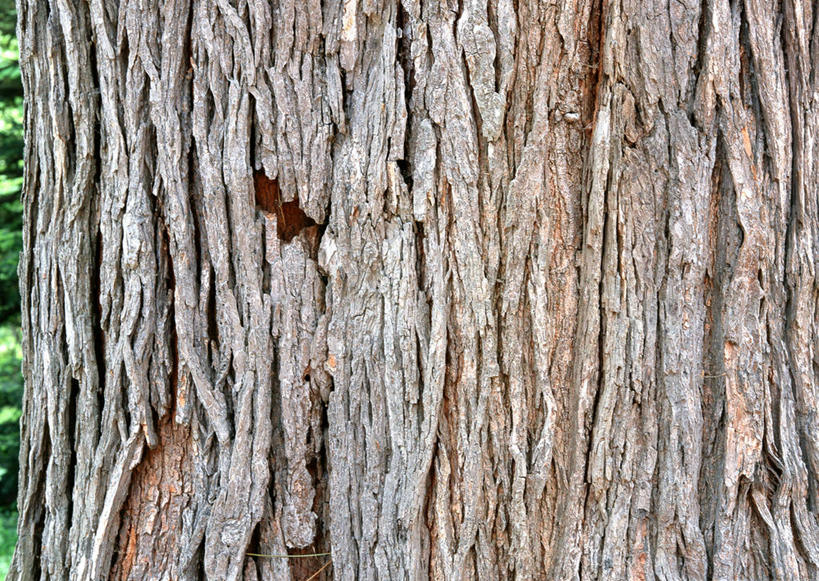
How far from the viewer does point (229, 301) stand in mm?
1737

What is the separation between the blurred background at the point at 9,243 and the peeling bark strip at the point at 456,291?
466cm

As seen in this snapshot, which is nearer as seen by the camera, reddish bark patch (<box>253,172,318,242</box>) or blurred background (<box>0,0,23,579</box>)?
reddish bark patch (<box>253,172,318,242</box>)

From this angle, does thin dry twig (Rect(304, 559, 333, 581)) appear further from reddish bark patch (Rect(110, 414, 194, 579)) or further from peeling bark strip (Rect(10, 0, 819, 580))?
reddish bark patch (Rect(110, 414, 194, 579))

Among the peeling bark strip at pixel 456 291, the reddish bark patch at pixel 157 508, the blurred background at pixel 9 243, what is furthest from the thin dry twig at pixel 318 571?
the blurred background at pixel 9 243

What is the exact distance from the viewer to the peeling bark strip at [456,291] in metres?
1.67

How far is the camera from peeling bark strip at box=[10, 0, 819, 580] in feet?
5.46

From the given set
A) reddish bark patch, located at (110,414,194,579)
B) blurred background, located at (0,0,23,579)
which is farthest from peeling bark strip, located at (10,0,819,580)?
blurred background, located at (0,0,23,579)

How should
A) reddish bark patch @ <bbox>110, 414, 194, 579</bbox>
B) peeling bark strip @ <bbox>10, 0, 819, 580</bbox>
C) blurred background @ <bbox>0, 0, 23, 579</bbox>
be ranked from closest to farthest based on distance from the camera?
peeling bark strip @ <bbox>10, 0, 819, 580</bbox>, reddish bark patch @ <bbox>110, 414, 194, 579</bbox>, blurred background @ <bbox>0, 0, 23, 579</bbox>

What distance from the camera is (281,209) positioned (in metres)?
1.79

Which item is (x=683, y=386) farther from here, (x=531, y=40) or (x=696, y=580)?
(x=531, y=40)

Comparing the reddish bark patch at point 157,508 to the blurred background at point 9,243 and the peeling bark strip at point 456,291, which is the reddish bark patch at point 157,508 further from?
the blurred background at point 9,243

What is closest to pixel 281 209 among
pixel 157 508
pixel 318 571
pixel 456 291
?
pixel 456 291

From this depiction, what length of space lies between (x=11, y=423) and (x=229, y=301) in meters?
5.76

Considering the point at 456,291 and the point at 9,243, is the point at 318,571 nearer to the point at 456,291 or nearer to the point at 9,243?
the point at 456,291
